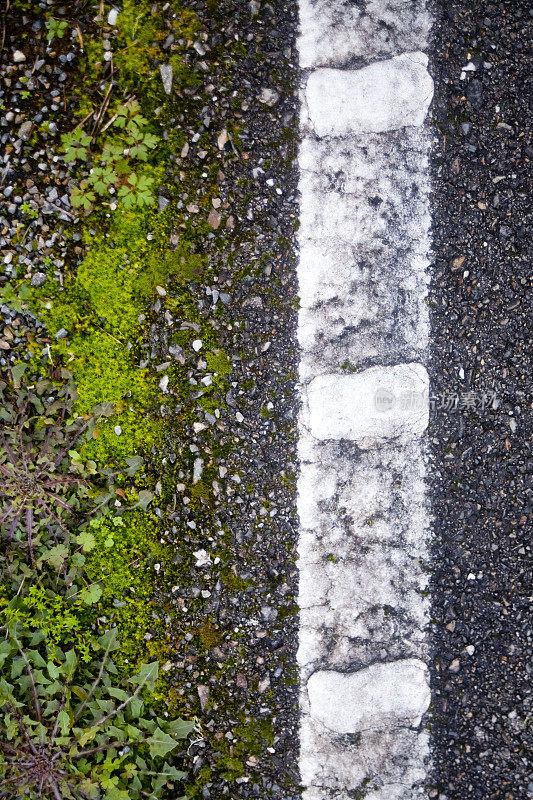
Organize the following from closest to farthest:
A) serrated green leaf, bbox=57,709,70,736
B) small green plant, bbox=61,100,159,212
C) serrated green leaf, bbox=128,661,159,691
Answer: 1. serrated green leaf, bbox=57,709,70,736
2. serrated green leaf, bbox=128,661,159,691
3. small green plant, bbox=61,100,159,212

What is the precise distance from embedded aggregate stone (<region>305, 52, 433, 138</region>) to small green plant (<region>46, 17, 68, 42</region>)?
1310 millimetres

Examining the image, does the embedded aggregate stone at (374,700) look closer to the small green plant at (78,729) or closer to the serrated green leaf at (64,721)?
the small green plant at (78,729)

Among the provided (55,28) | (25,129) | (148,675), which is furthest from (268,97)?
(148,675)

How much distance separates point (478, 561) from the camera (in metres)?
2.53

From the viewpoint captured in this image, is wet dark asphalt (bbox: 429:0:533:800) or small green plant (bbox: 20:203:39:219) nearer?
wet dark asphalt (bbox: 429:0:533:800)

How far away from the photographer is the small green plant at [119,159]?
2.59 metres

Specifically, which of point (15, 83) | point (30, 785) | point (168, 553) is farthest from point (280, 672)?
point (15, 83)

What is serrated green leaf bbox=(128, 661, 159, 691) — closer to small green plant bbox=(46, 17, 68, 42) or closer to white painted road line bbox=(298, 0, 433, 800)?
white painted road line bbox=(298, 0, 433, 800)

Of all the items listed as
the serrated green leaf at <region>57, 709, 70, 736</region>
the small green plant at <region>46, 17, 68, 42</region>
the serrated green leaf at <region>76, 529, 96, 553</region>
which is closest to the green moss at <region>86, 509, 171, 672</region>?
the serrated green leaf at <region>76, 529, 96, 553</region>

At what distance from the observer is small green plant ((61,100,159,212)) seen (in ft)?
8.51

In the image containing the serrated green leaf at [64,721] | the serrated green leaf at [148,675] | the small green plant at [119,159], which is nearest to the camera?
the serrated green leaf at [64,721]

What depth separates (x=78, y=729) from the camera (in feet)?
8.00

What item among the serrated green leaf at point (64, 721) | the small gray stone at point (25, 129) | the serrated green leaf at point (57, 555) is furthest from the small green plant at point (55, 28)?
the serrated green leaf at point (64, 721)

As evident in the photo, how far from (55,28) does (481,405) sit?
2949 mm
